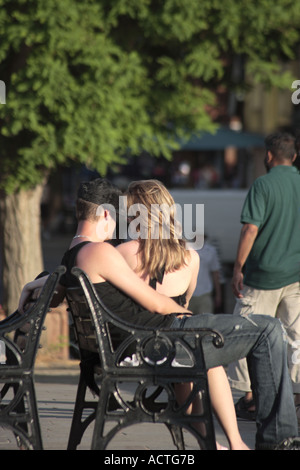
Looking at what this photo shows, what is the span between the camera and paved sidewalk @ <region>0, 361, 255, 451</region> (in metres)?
5.01

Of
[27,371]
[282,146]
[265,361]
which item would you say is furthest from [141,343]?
[282,146]

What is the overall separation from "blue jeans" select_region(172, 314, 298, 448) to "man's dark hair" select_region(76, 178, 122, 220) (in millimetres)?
739

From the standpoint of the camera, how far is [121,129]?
9.53m

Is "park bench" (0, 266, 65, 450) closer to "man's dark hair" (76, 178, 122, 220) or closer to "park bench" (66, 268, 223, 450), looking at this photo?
"park bench" (66, 268, 223, 450)

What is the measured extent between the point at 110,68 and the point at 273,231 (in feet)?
12.2

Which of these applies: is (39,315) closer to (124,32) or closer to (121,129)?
(121,129)

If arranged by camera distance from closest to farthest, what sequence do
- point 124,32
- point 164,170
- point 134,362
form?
point 134,362 → point 124,32 → point 164,170

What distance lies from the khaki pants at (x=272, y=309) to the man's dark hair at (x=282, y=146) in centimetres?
81

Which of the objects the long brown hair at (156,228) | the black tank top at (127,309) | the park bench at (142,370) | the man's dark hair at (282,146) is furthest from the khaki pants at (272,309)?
the park bench at (142,370)

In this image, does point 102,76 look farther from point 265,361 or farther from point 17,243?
point 265,361

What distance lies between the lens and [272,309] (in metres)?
5.82

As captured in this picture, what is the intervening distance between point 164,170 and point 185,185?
48.0 inches
